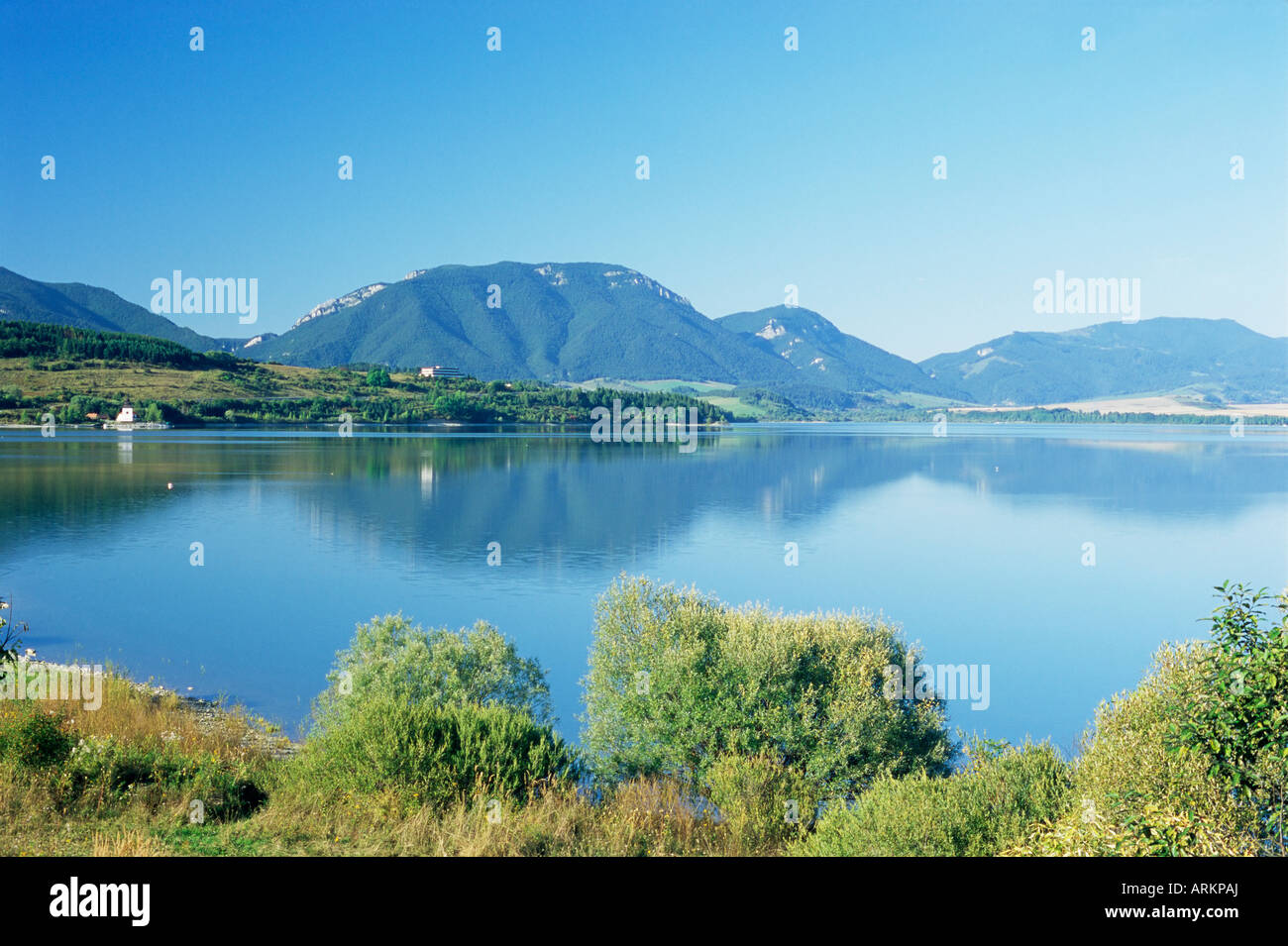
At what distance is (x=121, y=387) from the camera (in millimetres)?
125562

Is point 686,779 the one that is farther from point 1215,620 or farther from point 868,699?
point 1215,620

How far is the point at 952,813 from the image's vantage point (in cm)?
812

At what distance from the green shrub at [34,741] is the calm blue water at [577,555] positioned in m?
9.19

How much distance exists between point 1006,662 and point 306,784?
21.3 metres

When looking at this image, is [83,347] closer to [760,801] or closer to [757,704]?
[757,704]

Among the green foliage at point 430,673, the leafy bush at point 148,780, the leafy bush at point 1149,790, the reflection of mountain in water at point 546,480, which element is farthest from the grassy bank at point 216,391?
the leafy bush at point 1149,790

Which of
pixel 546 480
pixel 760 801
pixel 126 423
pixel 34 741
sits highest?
pixel 126 423

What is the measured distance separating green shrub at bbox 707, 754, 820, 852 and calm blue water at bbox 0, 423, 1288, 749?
777 cm

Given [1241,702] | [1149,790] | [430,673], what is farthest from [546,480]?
[1241,702]

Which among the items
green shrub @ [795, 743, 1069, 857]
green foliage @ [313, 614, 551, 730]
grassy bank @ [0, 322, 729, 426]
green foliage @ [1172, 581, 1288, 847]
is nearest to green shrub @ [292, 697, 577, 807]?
green shrub @ [795, 743, 1069, 857]

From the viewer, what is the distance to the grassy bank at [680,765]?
21.8ft

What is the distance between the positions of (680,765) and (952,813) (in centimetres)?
546

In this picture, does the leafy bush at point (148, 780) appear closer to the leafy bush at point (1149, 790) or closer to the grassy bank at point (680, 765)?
the grassy bank at point (680, 765)
